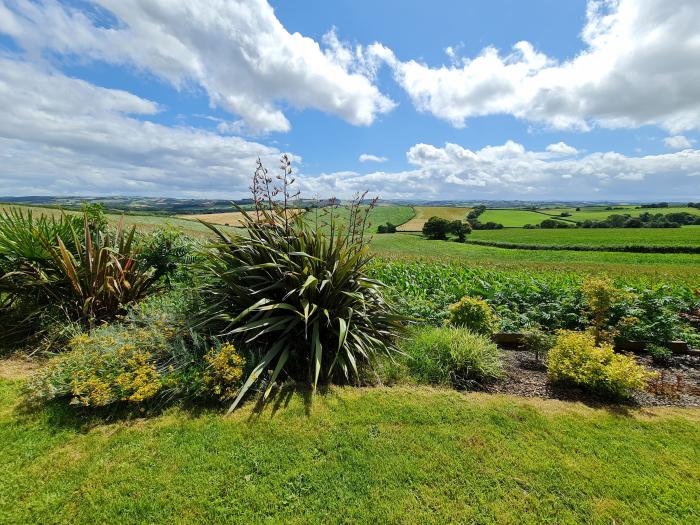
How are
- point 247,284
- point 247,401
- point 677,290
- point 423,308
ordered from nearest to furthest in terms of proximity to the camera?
point 247,401
point 247,284
point 423,308
point 677,290

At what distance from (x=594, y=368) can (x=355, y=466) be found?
3.20 m

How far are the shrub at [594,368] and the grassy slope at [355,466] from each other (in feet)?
1.13

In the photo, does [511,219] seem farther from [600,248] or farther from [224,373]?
[224,373]

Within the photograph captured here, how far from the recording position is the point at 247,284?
14.9 ft

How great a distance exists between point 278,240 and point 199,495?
3.12 m

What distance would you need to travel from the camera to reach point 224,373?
339cm

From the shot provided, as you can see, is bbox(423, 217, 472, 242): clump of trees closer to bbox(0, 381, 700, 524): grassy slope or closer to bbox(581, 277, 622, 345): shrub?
bbox(581, 277, 622, 345): shrub

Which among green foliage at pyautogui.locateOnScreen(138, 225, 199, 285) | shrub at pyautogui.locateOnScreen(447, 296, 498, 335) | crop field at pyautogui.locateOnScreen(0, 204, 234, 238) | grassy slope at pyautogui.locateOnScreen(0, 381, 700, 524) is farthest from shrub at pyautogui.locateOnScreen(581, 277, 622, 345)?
green foliage at pyautogui.locateOnScreen(138, 225, 199, 285)

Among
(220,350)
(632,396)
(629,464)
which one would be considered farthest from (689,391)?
(220,350)

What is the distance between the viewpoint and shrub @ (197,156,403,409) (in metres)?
4.05

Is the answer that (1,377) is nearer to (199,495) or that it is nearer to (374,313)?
(199,495)

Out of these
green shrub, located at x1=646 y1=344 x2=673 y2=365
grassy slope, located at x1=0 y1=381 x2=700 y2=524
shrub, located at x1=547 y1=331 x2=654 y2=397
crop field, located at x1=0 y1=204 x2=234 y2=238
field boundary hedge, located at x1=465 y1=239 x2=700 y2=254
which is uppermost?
crop field, located at x1=0 y1=204 x2=234 y2=238

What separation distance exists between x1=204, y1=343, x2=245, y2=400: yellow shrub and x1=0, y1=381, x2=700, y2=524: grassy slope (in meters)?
0.30

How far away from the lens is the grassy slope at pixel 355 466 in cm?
229
